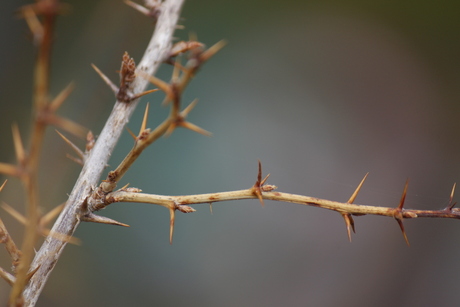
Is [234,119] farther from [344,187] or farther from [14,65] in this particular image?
[14,65]

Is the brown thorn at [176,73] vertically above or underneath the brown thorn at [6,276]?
above

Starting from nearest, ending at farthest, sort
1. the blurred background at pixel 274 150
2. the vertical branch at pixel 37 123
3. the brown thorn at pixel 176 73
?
the vertical branch at pixel 37 123
the brown thorn at pixel 176 73
the blurred background at pixel 274 150

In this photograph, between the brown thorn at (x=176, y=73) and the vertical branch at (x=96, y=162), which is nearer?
the brown thorn at (x=176, y=73)

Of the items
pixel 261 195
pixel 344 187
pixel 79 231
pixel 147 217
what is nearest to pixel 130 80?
pixel 261 195

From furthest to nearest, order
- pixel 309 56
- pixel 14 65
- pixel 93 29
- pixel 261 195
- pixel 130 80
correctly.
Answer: pixel 309 56 < pixel 93 29 < pixel 14 65 < pixel 130 80 < pixel 261 195

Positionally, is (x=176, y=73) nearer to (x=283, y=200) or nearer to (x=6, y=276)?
(x=283, y=200)

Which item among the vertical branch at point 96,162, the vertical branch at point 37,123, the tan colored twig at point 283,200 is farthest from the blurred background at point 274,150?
the vertical branch at point 37,123

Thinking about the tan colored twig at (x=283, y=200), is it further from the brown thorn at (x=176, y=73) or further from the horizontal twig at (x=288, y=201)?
the brown thorn at (x=176, y=73)
